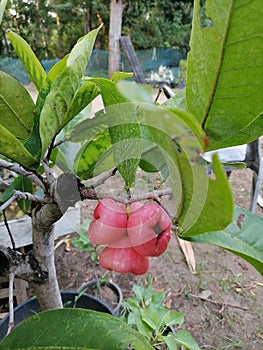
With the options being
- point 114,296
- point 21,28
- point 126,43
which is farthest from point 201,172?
point 21,28

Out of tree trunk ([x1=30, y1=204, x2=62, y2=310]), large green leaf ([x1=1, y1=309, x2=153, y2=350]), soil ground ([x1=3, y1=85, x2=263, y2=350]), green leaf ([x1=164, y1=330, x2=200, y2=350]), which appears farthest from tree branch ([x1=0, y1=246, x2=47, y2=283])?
soil ground ([x1=3, y1=85, x2=263, y2=350])

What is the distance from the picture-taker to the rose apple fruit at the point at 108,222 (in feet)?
1.40

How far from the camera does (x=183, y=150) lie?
270mm

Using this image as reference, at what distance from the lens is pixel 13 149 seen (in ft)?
1.34

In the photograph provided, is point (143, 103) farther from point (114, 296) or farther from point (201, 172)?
point (114, 296)

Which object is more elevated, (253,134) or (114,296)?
(253,134)

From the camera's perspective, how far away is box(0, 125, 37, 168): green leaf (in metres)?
0.39

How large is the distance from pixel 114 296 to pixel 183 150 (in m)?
1.43

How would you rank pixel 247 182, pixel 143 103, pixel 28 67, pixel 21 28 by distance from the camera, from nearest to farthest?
pixel 143 103 → pixel 28 67 → pixel 247 182 → pixel 21 28

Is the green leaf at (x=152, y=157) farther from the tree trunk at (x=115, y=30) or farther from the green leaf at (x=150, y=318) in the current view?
the tree trunk at (x=115, y=30)

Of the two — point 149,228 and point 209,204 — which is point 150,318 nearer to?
point 149,228

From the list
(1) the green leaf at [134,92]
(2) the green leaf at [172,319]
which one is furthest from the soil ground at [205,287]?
(1) the green leaf at [134,92]

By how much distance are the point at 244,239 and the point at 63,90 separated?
0.87 ft

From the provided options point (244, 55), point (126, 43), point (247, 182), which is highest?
point (244, 55)
